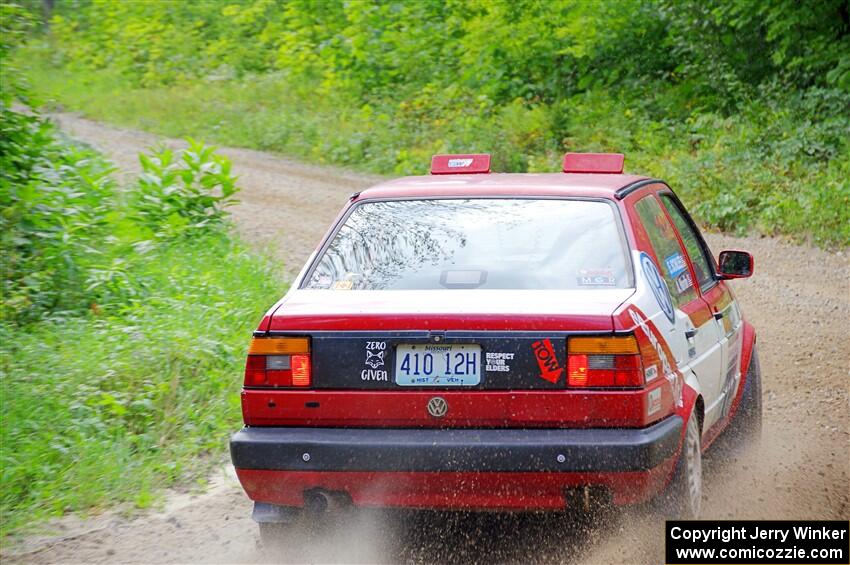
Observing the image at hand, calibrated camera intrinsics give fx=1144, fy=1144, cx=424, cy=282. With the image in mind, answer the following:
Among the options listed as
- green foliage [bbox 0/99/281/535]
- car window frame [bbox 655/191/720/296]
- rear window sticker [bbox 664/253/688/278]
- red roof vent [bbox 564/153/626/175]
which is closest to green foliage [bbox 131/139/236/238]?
green foliage [bbox 0/99/281/535]

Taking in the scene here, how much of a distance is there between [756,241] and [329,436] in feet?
29.8

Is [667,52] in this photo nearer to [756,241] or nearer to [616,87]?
[616,87]

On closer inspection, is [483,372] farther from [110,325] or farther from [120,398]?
[110,325]

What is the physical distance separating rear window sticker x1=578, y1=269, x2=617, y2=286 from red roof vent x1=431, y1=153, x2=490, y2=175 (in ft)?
4.57

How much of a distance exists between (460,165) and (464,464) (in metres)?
2.21

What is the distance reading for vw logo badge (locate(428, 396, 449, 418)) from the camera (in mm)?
4270

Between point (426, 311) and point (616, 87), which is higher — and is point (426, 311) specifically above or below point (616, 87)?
below

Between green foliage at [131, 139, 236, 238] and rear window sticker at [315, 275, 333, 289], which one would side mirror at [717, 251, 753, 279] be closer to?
rear window sticker at [315, 275, 333, 289]

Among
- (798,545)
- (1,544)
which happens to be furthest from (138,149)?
(798,545)

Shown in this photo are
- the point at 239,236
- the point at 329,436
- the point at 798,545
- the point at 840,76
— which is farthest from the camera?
the point at 840,76

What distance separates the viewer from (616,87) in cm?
1881

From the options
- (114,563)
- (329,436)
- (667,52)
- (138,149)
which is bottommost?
(114,563)

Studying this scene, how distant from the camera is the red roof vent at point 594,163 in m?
5.82

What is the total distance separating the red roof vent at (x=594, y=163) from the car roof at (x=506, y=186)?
258mm
